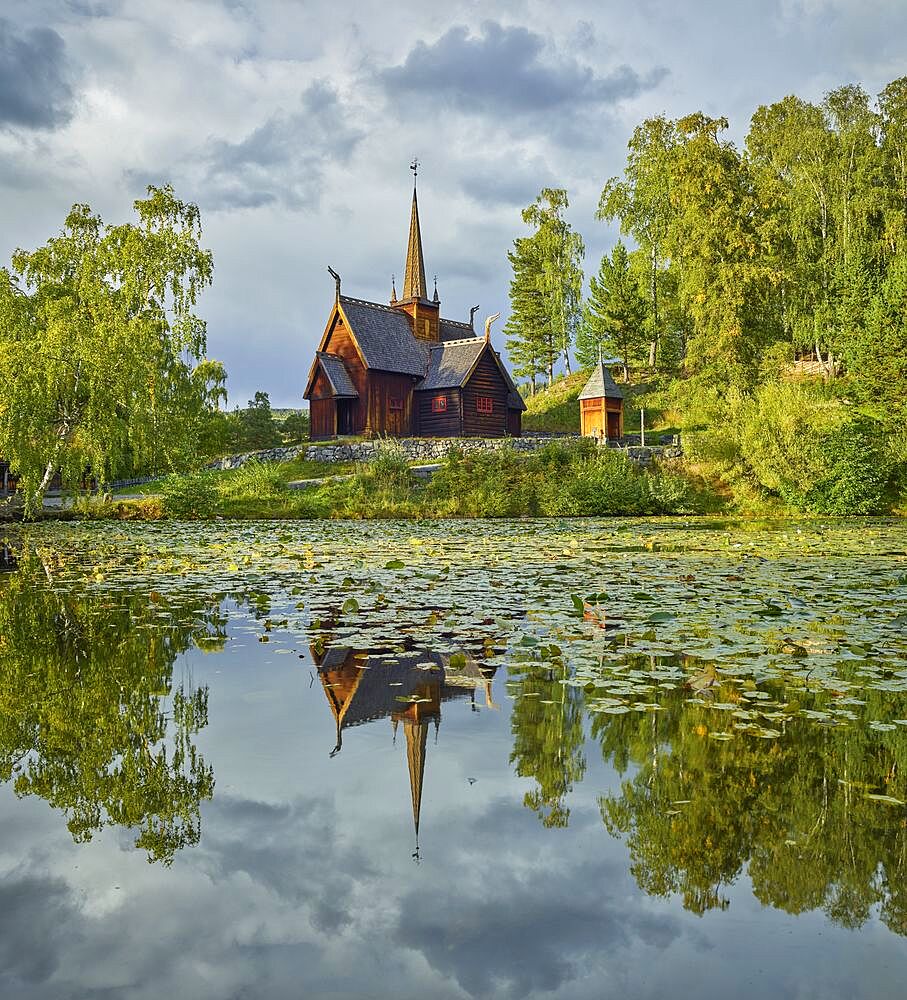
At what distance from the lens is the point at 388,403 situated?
38.9 metres

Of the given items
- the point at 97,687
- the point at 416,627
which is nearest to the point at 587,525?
the point at 416,627

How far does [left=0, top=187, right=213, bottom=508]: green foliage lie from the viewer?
1994 centimetres

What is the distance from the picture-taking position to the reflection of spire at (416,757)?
3.38 meters

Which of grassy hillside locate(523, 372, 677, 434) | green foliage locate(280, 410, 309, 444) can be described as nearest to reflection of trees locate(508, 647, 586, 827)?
grassy hillside locate(523, 372, 677, 434)

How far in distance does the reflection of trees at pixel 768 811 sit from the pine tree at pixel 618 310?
45441 millimetres

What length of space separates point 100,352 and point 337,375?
18018mm

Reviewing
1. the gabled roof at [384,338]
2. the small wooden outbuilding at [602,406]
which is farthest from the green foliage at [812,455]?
the gabled roof at [384,338]

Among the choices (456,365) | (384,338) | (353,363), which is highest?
(384,338)

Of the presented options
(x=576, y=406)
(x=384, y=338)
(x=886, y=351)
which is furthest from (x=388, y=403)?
(x=886, y=351)

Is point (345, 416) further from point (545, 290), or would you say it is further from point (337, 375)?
point (545, 290)

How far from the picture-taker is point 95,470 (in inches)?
839

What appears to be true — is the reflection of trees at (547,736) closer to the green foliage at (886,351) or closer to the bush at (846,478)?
the bush at (846,478)

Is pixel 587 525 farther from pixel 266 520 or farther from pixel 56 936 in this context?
pixel 56 936

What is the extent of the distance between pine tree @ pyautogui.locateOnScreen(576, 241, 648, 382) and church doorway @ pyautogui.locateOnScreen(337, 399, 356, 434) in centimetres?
1658
